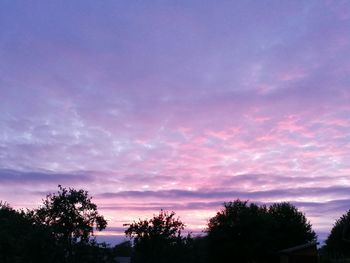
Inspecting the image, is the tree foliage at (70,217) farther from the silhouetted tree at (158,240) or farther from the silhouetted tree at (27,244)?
the silhouetted tree at (158,240)

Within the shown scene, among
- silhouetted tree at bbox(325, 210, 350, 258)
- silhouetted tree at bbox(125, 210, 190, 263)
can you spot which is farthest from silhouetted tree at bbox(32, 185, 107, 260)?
silhouetted tree at bbox(325, 210, 350, 258)

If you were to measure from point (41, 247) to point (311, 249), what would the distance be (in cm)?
2321

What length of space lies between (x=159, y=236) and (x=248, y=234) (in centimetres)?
1088

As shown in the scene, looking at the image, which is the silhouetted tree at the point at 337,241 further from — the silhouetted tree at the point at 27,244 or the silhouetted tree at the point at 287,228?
the silhouetted tree at the point at 27,244

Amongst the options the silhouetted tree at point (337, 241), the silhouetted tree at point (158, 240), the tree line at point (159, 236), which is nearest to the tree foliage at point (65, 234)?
the tree line at point (159, 236)

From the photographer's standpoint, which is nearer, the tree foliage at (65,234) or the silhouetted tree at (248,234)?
the tree foliage at (65,234)

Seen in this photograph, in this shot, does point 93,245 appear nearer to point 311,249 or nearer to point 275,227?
point 311,249

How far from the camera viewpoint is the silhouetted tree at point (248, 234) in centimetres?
6144

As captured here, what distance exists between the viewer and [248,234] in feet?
204

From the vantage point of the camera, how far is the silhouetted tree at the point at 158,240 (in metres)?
60.2

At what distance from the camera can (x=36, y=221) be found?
137 feet

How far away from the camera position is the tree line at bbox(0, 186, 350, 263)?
131 feet

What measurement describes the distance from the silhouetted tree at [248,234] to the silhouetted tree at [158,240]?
14.3 ft

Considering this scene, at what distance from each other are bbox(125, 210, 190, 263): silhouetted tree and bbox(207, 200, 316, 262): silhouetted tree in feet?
14.3
